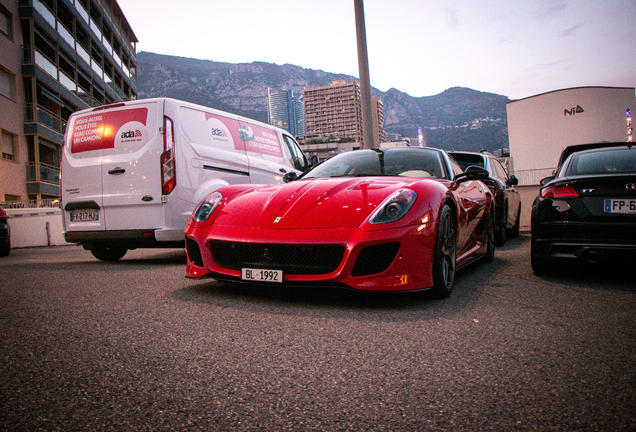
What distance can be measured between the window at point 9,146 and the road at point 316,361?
22294mm

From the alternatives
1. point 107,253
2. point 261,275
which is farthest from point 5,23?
point 261,275

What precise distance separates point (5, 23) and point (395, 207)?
25862 mm

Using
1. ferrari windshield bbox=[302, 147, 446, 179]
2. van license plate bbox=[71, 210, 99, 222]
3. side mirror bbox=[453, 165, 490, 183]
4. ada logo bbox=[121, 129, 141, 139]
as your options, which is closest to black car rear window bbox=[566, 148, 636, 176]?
side mirror bbox=[453, 165, 490, 183]

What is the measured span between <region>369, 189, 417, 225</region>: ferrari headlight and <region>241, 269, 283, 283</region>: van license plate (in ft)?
2.37

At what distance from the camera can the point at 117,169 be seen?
605cm

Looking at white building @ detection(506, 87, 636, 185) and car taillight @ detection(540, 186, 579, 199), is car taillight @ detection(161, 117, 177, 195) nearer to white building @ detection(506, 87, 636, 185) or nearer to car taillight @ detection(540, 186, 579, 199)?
car taillight @ detection(540, 186, 579, 199)

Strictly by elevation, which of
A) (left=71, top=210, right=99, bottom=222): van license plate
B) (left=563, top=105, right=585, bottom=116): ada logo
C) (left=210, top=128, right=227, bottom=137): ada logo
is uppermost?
(left=563, top=105, right=585, bottom=116): ada logo

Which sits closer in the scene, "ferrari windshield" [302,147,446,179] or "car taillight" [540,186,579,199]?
"car taillight" [540,186,579,199]

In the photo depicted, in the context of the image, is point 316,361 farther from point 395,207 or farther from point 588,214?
point 588,214

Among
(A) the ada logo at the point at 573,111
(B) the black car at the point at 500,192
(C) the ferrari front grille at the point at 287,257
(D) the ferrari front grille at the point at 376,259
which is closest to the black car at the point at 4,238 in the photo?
(C) the ferrari front grille at the point at 287,257

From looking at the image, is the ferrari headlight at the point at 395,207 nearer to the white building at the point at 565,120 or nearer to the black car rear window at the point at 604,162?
the black car rear window at the point at 604,162

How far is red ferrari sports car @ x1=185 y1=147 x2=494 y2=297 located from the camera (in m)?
3.12

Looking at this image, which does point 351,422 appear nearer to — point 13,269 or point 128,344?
point 128,344

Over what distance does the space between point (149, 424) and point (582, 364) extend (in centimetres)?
177
